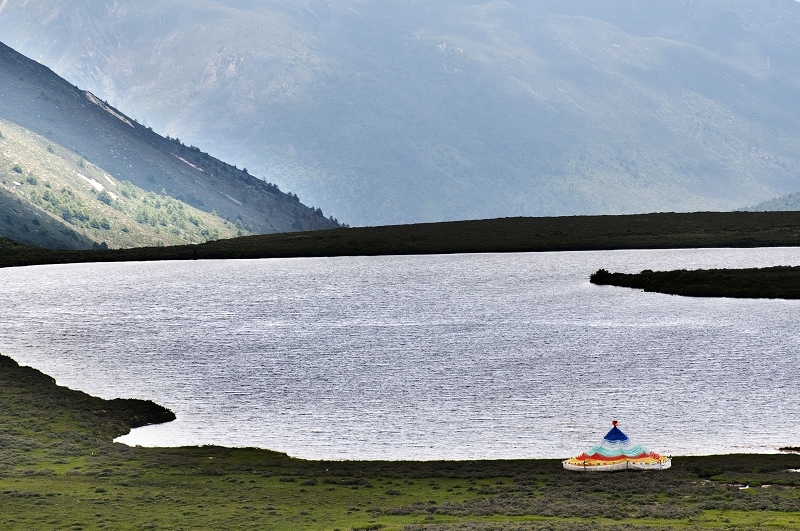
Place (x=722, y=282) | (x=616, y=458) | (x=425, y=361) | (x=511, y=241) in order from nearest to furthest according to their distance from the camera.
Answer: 1. (x=616, y=458)
2. (x=425, y=361)
3. (x=722, y=282)
4. (x=511, y=241)

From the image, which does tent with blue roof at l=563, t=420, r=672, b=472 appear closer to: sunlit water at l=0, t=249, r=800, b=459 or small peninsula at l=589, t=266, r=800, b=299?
sunlit water at l=0, t=249, r=800, b=459

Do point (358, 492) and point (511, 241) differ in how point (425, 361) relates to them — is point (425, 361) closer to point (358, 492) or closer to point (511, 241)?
point (358, 492)

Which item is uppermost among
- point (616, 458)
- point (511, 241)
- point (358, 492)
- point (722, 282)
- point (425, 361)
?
point (511, 241)

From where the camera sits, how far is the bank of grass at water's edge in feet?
131

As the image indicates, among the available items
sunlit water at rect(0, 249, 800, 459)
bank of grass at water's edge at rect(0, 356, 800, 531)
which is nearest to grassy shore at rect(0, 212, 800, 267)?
sunlit water at rect(0, 249, 800, 459)

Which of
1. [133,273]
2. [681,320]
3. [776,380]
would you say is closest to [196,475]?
[776,380]

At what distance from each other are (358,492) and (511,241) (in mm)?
144743

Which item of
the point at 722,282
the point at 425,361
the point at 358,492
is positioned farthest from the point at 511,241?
the point at 358,492

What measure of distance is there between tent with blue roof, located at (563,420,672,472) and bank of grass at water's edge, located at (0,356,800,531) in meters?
0.58

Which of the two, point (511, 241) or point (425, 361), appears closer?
point (425, 361)

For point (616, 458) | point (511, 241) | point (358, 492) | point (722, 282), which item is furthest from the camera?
point (511, 241)

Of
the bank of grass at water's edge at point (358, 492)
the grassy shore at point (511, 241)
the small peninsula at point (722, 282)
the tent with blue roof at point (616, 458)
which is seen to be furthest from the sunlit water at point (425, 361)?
the grassy shore at point (511, 241)

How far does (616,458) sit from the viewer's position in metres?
46.9

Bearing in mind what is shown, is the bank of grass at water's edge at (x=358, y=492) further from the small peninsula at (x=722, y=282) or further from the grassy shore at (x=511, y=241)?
the grassy shore at (x=511, y=241)
